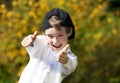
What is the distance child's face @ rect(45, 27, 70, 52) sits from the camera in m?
3.71

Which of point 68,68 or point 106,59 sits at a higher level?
point 68,68

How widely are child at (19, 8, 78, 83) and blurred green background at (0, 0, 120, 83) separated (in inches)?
108

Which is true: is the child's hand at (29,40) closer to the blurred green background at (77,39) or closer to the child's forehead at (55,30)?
the child's forehead at (55,30)

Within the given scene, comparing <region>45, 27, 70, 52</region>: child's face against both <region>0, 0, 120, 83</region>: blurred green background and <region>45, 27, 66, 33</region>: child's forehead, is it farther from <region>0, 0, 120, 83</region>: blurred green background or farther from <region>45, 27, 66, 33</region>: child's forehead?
<region>0, 0, 120, 83</region>: blurred green background

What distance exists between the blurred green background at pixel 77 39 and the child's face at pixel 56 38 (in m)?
2.81

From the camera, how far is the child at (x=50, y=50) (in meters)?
3.71

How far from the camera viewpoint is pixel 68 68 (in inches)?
147

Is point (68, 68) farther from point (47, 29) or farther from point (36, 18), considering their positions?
point (36, 18)

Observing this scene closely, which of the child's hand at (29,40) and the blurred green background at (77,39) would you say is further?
the blurred green background at (77,39)

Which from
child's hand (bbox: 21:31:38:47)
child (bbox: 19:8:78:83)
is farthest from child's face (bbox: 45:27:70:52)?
child's hand (bbox: 21:31:38:47)

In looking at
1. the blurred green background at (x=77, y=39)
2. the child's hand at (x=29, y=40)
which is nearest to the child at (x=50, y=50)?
the child's hand at (x=29, y=40)

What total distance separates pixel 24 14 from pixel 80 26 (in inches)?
29.5

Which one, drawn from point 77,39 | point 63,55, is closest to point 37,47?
point 63,55

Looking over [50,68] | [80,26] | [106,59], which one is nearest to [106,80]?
[106,59]
